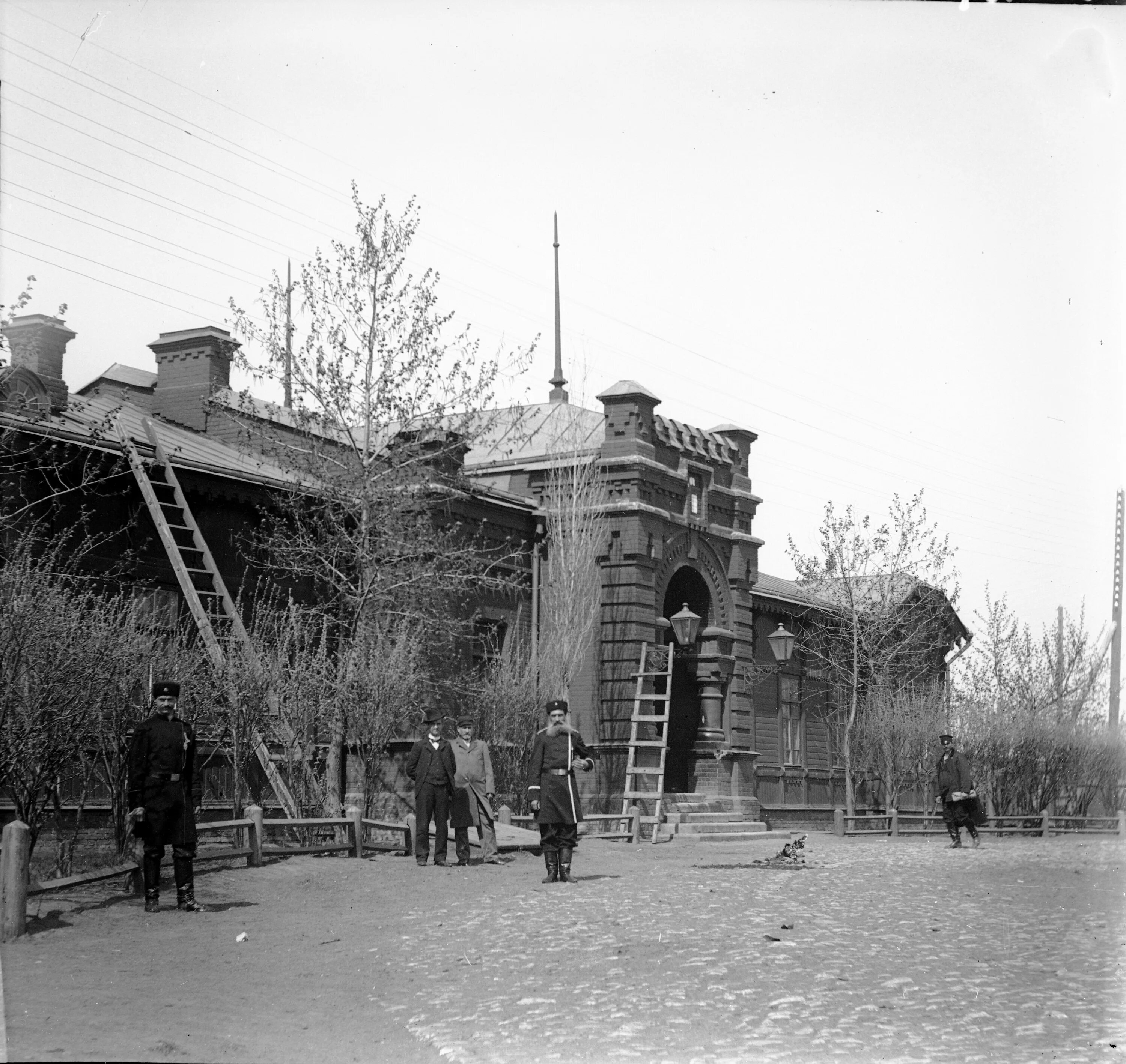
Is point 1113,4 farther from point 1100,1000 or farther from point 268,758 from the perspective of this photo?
point 268,758

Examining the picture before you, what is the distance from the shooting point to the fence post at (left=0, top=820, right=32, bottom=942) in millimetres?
10422

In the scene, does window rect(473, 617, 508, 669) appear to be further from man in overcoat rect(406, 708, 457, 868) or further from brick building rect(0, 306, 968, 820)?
man in overcoat rect(406, 708, 457, 868)

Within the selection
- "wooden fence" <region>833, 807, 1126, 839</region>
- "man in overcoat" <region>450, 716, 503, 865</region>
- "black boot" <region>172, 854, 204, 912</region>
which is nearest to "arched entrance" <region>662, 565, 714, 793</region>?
"wooden fence" <region>833, 807, 1126, 839</region>

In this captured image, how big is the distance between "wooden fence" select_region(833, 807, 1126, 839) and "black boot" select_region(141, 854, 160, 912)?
62.0 ft

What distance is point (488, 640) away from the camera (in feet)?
87.5

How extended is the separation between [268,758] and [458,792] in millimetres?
2415

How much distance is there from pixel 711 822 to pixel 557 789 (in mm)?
14178

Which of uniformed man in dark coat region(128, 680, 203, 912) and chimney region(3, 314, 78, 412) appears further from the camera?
chimney region(3, 314, 78, 412)

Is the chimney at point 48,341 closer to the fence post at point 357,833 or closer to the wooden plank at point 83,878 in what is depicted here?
the fence post at point 357,833

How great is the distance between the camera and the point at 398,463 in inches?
834

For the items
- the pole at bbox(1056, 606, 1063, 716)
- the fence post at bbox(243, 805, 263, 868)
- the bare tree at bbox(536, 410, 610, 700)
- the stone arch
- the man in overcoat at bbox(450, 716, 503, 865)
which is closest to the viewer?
the fence post at bbox(243, 805, 263, 868)

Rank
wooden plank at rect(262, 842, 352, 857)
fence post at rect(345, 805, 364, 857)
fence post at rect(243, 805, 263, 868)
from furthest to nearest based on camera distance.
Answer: fence post at rect(345, 805, 364, 857) → wooden plank at rect(262, 842, 352, 857) → fence post at rect(243, 805, 263, 868)

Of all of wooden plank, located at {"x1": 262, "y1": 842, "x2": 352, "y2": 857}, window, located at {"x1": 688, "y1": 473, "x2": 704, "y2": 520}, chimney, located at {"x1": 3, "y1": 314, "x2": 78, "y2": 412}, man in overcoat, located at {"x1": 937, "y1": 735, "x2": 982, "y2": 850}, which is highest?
chimney, located at {"x1": 3, "y1": 314, "x2": 78, "y2": 412}

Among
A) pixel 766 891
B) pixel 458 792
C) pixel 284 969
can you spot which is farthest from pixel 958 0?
pixel 458 792
